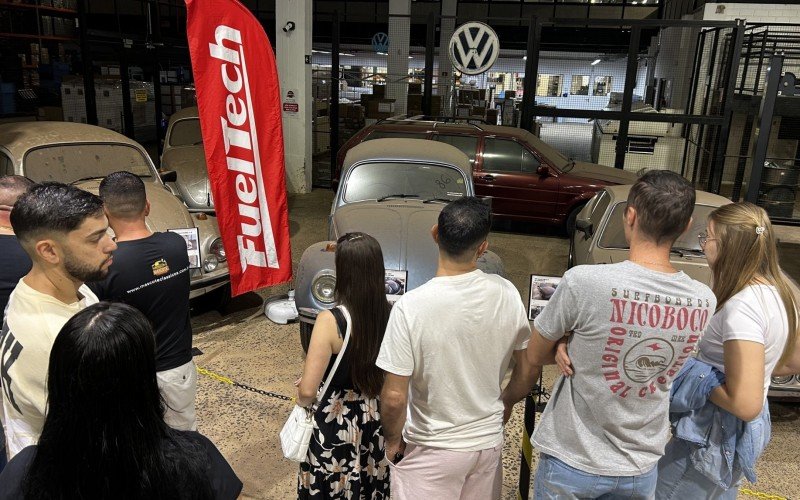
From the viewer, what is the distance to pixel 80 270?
223 cm

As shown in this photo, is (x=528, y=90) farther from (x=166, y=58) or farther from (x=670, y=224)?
(x=166, y=58)

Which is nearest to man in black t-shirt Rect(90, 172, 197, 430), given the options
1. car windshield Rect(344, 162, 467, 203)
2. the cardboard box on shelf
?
car windshield Rect(344, 162, 467, 203)

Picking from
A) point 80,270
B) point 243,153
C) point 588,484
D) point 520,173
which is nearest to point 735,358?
point 588,484

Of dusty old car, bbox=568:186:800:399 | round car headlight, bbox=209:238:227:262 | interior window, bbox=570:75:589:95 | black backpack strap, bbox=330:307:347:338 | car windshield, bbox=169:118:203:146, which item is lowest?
round car headlight, bbox=209:238:227:262

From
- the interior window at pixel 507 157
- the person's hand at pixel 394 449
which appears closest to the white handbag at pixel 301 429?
the person's hand at pixel 394 449

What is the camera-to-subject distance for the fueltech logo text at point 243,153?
15.6ft

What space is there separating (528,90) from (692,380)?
9160 millimetres

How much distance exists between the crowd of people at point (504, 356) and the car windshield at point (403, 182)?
3696 mm

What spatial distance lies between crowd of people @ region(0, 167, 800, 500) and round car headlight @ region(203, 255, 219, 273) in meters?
3.07

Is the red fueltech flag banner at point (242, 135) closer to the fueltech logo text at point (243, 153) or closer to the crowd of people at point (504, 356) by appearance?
the fueltech logo text at point (243, 153)

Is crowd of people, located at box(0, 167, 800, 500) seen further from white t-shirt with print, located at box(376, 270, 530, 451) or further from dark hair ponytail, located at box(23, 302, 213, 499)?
dark hair ponytail, located at box(23, 302, 213, 499)

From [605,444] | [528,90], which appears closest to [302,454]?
[605,444]

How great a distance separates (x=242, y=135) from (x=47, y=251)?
2.98 metres

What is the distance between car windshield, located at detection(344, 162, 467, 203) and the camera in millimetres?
6332
